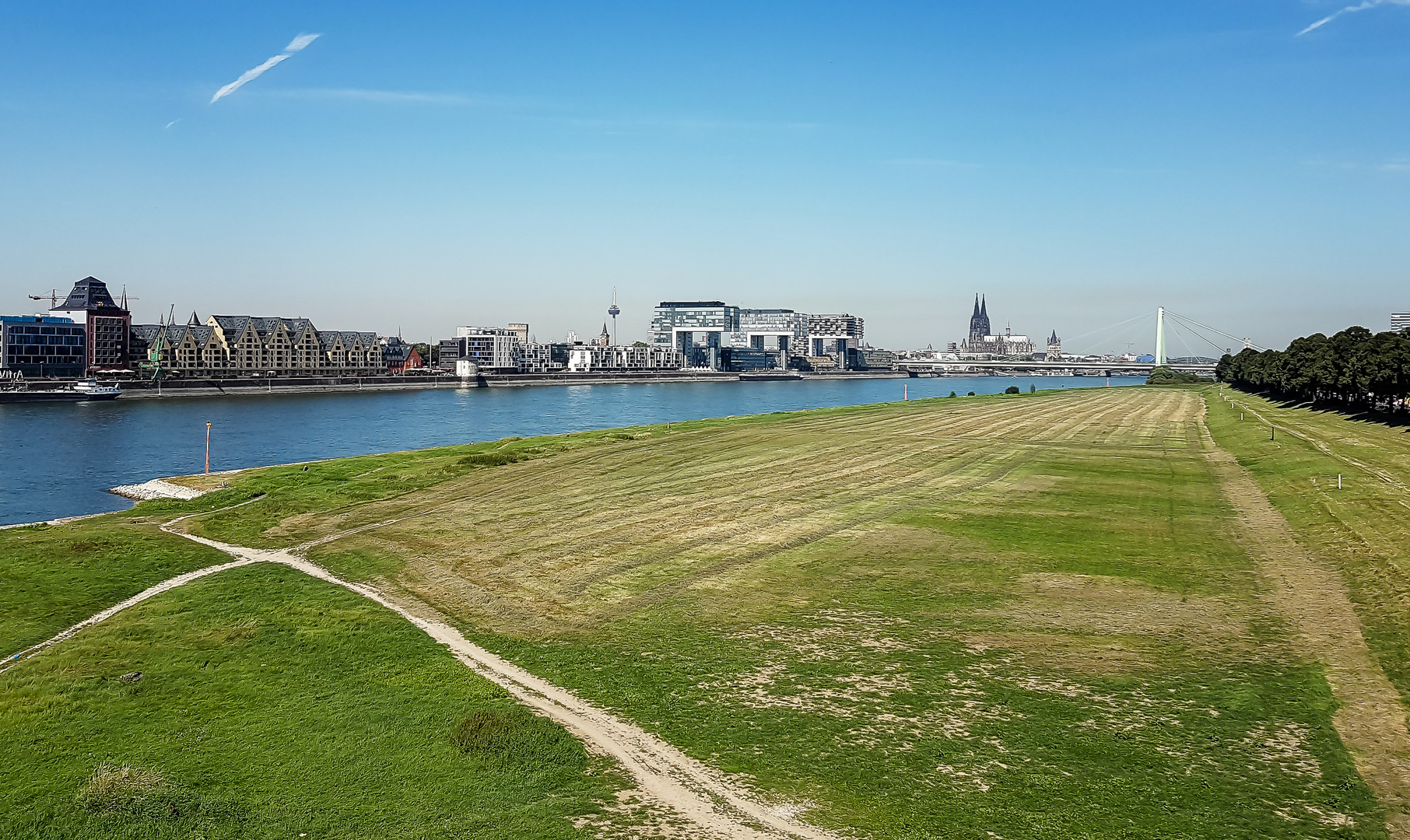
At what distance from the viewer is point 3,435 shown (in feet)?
291

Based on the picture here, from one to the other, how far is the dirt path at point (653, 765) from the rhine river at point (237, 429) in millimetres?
39333

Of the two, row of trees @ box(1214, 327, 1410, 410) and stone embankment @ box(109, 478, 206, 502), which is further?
row of trees @ box(1214, 327, 1410, 410)

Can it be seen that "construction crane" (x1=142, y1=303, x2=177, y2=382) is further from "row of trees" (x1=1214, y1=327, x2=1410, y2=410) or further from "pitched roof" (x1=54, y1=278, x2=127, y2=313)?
"row of trees" (x1=1214, y1=327, x2=1410, y2=410)

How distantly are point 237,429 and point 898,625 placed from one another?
94158 mm

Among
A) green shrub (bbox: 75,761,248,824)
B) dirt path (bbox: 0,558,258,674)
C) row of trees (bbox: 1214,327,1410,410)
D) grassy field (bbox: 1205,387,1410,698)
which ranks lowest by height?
dirt path (bbox: 0,558,258,674)

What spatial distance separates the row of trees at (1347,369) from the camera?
61344mm

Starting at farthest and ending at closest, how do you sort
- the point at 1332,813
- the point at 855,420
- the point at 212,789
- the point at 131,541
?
the point at 855,420 < the point at 131,541 < the point at 212,789 < the point at 1332,813

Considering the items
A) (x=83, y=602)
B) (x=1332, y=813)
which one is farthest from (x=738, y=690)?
(x=83, y=602)

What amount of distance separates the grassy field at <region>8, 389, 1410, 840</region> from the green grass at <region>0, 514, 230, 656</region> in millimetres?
2503

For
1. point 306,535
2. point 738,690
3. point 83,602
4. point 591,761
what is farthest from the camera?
point 306,535

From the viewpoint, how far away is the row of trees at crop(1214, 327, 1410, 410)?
6134 cm

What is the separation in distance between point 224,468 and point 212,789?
59.6m

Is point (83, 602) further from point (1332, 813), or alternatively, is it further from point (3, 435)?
point (3, 435)

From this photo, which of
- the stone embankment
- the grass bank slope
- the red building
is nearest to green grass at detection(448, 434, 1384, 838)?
the grass bank slope
